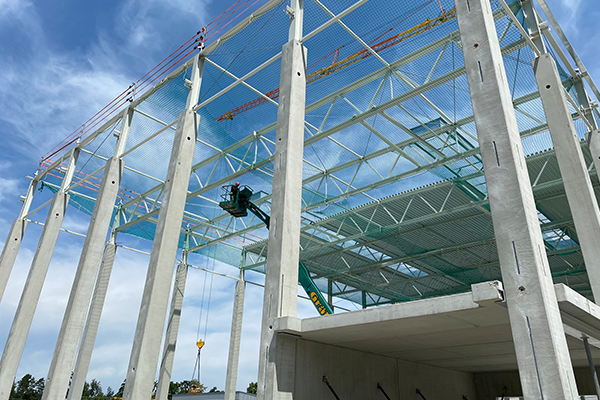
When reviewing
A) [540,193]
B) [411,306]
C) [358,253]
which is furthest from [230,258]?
[411,306]

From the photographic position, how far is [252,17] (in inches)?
613

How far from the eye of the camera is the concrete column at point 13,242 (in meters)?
25.0

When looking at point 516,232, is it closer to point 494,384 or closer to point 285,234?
point 285,234

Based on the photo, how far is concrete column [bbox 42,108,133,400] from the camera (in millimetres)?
17109

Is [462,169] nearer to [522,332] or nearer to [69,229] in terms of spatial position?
[522,332]

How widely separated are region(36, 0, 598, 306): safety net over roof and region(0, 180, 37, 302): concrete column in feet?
5.54

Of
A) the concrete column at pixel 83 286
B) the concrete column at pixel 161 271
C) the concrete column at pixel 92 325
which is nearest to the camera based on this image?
the concrete column at pixel 161 271

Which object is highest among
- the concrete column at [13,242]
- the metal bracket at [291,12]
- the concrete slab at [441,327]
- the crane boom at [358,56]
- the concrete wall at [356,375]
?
the crane boom at [358,56]

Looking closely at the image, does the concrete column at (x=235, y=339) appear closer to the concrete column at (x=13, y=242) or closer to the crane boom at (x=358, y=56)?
the concrete column at (x=13, y=242)

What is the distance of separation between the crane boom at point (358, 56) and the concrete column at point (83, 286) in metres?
5.34

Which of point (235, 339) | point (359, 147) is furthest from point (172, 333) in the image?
point (359, 147)

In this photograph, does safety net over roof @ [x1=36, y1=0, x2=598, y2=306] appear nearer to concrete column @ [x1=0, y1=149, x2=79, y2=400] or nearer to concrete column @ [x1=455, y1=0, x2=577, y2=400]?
concrete column @ [x1=0, y1=149, x2=79, y2=400]

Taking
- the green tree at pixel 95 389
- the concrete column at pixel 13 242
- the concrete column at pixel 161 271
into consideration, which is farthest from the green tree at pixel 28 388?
the concrete column at pixel 161 271

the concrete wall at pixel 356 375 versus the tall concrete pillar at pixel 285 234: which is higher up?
the tall concrete pillar at pixel 285 234
